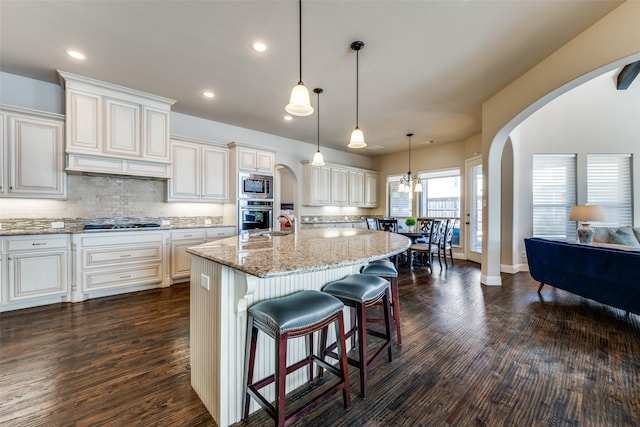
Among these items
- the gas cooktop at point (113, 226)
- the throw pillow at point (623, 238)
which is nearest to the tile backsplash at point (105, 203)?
the gas cooktop at point (113, 226)

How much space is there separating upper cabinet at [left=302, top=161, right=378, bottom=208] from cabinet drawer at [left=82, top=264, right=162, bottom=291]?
339cm

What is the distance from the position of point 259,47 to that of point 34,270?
360 centimetres

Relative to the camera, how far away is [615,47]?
2.24 metres

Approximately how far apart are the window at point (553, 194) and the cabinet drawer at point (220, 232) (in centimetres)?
559

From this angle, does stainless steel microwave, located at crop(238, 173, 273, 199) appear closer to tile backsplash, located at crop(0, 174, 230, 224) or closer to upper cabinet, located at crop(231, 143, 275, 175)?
upper cabinet, located at crop(231, 143, 275, 175)

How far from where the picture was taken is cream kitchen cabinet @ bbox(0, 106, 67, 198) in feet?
9.93

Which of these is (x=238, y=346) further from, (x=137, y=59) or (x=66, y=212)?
(x=66, y=212)

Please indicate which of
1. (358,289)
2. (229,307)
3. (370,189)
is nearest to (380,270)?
(358,289)

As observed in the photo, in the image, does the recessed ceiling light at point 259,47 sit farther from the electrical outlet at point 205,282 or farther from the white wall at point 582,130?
the white wall at point 582,130

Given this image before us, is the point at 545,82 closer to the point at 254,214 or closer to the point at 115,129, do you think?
the point at 254,214

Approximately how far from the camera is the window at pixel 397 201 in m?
7.39

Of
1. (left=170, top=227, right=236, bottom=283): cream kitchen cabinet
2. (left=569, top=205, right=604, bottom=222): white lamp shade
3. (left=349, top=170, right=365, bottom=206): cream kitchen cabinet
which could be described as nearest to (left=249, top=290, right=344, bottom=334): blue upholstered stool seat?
(left=170, top=227, right=236, bottom=283): cream kitchen cabinet

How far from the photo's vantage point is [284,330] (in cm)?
123

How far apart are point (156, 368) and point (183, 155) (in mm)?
3277
